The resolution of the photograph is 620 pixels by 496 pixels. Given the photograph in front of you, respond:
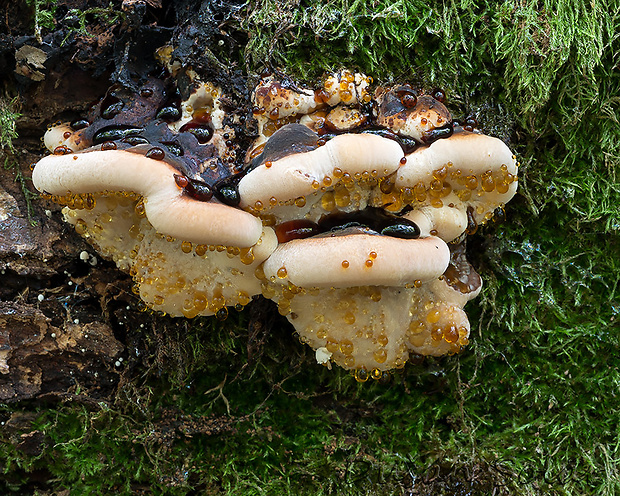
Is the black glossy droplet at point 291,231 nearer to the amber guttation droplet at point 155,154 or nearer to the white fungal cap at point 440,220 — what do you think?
the white fungal cap at point 440,220

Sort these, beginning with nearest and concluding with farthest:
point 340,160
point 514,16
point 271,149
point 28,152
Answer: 1. point 340,160
2. point 271,149
3. point 514,16
4. point 28,152

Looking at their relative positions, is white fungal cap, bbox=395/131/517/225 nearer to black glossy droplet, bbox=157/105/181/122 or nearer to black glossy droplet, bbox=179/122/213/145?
black glossy droplet, bbox=179/122/213/145

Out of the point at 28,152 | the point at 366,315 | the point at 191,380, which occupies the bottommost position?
the point at 191,380

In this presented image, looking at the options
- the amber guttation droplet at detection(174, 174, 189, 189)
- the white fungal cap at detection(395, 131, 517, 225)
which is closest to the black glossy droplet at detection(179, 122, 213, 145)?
the amber guttation droplet at detection(174, 174, 189, 189)

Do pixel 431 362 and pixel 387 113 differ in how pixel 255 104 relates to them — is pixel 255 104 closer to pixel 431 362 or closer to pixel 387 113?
pixel 387 113

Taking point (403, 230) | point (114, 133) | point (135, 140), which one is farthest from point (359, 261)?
point (114, 133)

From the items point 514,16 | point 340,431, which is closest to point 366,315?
point 340,431
